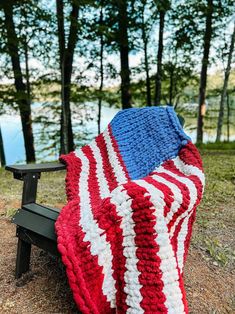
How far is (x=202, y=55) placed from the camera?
10.3 meters

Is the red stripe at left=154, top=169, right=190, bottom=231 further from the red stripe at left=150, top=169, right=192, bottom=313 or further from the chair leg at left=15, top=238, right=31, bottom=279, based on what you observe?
the chair leg at left=15, top=238, right=31, bottom=279

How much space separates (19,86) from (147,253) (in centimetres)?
853

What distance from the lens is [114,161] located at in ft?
7.75

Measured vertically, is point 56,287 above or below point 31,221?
below

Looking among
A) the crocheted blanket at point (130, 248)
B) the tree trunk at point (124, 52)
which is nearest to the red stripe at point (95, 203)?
the crocheted blanket at point (130, 248)

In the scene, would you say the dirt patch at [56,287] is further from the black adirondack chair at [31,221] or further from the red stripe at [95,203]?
the red stripe at [95,203]

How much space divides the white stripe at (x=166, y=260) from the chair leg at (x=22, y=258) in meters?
0.92

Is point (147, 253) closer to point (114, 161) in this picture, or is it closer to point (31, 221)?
point (31, 221)

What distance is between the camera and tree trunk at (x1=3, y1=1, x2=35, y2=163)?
7.26 meters

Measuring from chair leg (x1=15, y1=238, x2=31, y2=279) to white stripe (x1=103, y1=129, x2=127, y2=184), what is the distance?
66 centimetres

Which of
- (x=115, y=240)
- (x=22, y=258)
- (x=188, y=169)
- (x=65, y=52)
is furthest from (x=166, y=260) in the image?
(x=65, y=52)

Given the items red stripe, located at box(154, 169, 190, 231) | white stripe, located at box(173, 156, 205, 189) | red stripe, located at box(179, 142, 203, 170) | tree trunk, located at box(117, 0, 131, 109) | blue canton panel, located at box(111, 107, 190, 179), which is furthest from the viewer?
tree trunk, located at box(117, 0, 131, 109)

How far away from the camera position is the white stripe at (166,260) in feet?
4.50

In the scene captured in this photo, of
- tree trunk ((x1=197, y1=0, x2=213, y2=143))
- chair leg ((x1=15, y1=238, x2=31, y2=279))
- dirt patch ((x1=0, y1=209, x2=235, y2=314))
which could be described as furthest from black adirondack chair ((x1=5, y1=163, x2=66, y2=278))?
tree trunk ((x1=197, y1=0, x2=213, y2=143))
